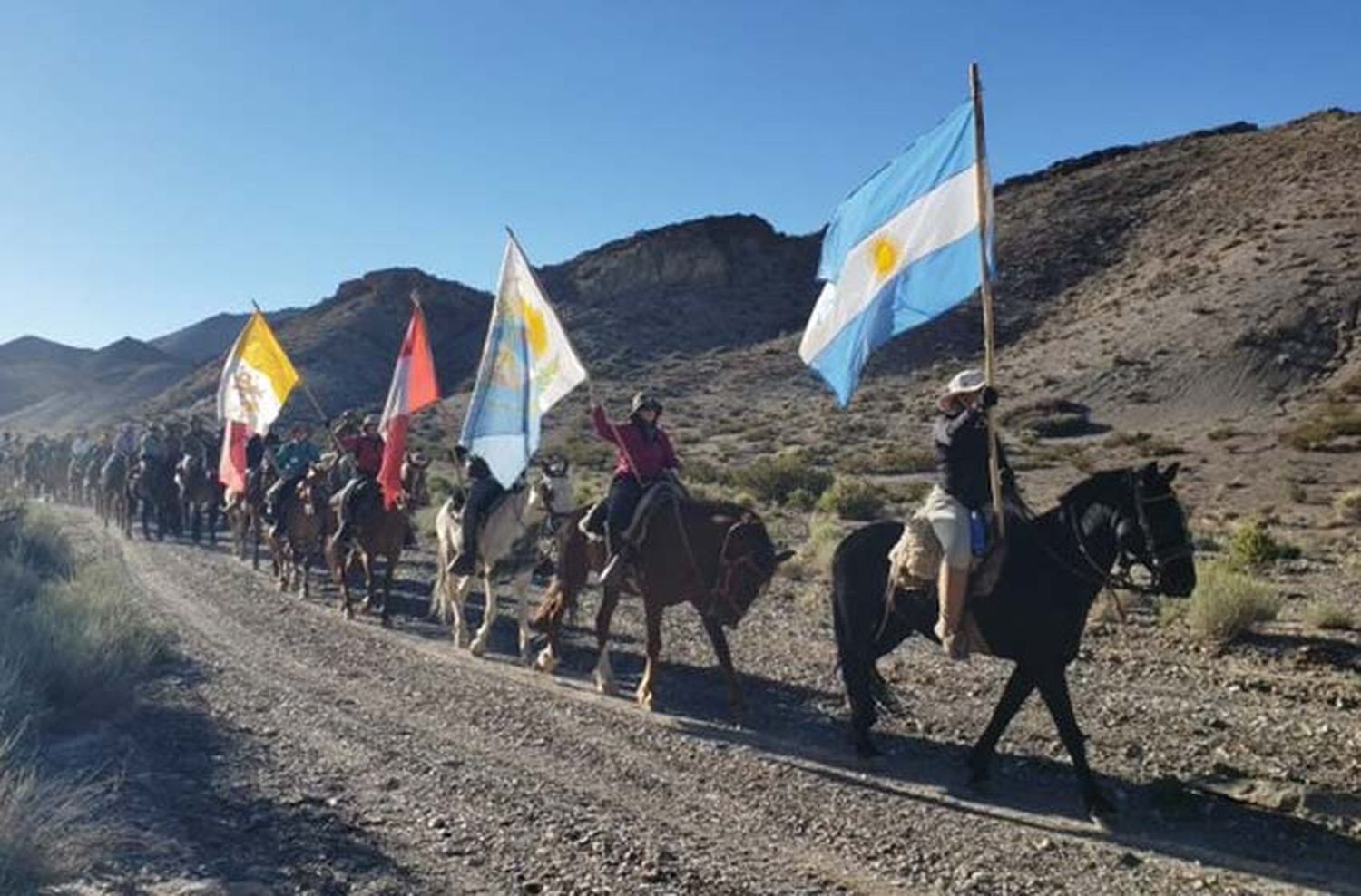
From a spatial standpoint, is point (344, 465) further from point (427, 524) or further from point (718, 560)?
point (718, 560)

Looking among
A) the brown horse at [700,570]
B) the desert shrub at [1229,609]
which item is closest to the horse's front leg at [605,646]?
the brown horse at [700,570]

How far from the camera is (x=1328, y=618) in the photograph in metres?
14.0

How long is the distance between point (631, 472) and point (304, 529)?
9311 mm

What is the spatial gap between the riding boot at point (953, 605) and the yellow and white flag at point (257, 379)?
490 inches

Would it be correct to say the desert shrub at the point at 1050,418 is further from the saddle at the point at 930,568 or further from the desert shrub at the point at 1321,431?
the saddle at the point at 930,568

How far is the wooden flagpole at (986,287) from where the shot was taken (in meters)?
8.76

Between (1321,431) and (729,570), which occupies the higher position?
(1321,431)

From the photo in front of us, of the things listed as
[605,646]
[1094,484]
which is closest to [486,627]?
[605,646]

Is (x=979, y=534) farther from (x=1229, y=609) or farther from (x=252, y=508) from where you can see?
(x=252, y=508)

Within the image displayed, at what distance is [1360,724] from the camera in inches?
390

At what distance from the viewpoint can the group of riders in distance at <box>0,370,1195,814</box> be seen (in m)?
8.59

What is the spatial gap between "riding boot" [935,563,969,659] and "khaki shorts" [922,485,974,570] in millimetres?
68

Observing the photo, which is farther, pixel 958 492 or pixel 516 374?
pixel 516 374

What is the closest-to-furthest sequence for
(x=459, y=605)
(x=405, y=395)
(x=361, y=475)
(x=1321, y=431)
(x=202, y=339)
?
(x=459, y=605) → (x=405, y=395) → (x=361, y=475) → (x=1321, y=431) → (x=202, y=339)
